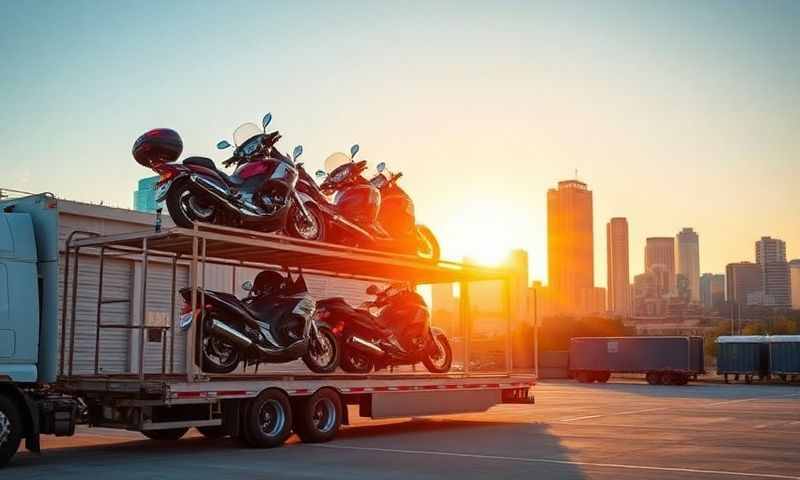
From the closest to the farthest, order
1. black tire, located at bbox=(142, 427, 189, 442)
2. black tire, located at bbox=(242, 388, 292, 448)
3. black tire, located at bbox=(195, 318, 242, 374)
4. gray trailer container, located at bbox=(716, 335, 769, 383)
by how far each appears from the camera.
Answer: black tire, located at bbox=(242, 388, 292, 448), black tire, located at bbox=(195, 318, 242, 374), black tire, located at bbox=(142, 427, 189, 442), gray trailer container, located at bbox=(716, 335, 769, 383)

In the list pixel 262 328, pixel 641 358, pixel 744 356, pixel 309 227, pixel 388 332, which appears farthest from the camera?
Result: pixel 744 356

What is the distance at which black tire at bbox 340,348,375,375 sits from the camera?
1662 centimetres

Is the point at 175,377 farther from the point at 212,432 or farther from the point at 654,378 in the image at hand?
the point at 654,378

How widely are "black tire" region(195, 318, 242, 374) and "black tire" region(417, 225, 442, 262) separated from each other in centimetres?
523

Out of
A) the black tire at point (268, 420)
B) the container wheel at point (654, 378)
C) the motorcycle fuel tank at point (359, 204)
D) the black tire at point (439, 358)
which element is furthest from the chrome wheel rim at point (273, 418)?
the container wheel at point (654, 378)

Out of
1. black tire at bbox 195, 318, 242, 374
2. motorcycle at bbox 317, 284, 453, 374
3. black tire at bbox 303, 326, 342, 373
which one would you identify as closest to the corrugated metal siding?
motorcycle at bbox 317, 284, 453, 374

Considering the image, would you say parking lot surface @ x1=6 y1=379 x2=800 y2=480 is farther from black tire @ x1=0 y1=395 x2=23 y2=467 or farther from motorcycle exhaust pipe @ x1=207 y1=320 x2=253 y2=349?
motorcycle exhaust pipe @ x1=207 y1=320 x2=253 y2=349

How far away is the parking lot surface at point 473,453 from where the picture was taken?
11.0 metres

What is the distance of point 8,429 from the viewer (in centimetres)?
1116

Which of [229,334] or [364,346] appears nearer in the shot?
[229,334]

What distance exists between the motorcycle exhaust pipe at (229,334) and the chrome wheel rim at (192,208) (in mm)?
1572

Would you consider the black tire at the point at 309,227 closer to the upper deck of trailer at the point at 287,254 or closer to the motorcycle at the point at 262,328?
the upper deck of trailer at the point at 287,254

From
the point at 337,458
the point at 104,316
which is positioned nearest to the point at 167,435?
the point at 337,458

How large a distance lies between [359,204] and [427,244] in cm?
217
